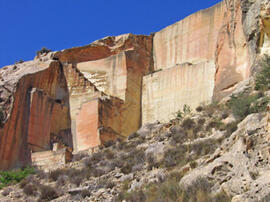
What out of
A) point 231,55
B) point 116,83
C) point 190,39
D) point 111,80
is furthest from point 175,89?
point 231,55

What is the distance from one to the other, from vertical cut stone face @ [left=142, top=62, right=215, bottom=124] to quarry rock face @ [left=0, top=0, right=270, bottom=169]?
Answer: 0.05m

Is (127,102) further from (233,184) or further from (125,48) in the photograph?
(233,184)

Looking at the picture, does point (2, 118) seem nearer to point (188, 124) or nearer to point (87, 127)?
point (87, 127)

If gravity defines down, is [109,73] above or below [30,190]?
above

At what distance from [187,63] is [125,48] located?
15.9 ft

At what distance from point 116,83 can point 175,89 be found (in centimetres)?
344

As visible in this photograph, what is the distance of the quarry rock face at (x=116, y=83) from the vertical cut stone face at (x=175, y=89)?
5 cm

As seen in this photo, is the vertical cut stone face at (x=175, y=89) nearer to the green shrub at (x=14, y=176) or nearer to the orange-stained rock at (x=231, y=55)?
the orange-stained rock at (x=231, y=55)

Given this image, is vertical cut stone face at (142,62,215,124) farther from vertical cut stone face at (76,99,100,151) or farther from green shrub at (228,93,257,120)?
green shrub at (228,93,257,120)

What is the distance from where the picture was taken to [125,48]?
3056cm

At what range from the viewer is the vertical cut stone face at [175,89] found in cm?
2530

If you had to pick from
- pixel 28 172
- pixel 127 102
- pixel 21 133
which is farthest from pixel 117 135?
pixel 28 172

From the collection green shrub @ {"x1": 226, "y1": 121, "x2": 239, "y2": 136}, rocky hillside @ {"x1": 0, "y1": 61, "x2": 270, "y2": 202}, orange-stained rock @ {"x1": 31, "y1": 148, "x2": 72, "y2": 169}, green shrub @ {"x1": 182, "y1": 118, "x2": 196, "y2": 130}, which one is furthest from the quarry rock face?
green shrub @ {"x1": 226, "y1": 121, "x2": 239, "y2": 136}

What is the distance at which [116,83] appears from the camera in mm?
28688
